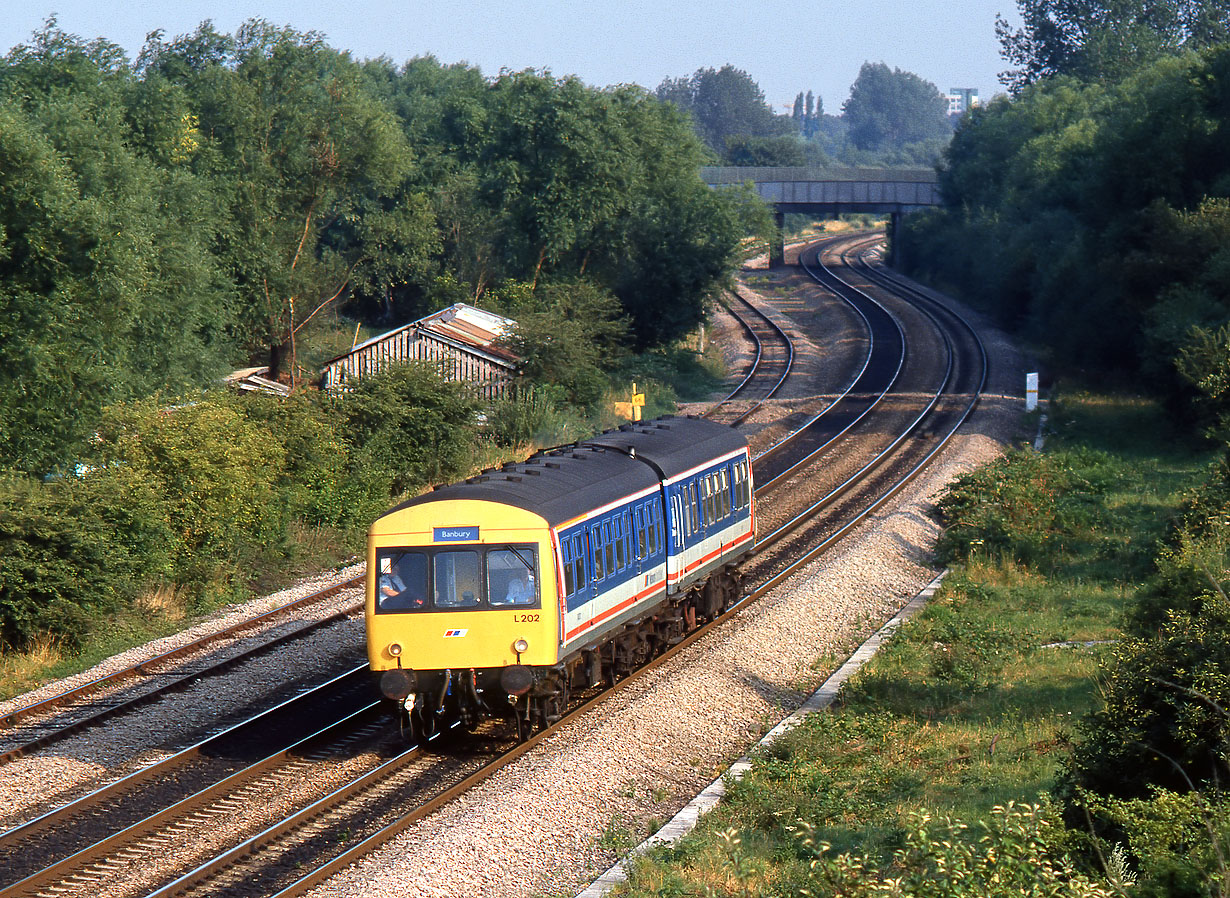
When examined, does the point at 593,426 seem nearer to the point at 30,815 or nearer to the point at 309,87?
the point at 309,87

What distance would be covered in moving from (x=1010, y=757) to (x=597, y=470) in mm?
6389

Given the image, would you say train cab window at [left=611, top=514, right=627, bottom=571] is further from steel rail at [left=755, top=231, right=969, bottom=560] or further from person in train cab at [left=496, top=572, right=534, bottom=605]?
steel rail at [left=755, top=231, right=969, bottom=560]

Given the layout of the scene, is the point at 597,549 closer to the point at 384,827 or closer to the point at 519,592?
the point at 519,592

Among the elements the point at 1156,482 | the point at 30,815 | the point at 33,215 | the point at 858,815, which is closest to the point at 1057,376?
the point at 1156,482

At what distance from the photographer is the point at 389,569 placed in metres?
14.8

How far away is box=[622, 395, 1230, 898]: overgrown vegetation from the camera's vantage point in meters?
8.56

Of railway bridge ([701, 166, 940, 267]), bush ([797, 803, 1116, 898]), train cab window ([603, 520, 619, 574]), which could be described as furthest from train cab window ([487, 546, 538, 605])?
railway bridge ([701, 166, 940, 267])

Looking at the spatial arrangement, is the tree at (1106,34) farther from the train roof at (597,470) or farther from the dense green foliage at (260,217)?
the train roof at (597,470)

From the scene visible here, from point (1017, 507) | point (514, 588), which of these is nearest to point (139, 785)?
point (514, 588)

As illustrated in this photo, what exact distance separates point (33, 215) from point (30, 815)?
21324mm

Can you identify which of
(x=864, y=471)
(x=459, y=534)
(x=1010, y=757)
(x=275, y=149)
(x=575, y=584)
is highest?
(x=275, y=149)

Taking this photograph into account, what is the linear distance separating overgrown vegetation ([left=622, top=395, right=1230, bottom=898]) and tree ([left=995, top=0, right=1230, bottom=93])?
8236 cm

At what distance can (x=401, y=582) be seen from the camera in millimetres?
14742

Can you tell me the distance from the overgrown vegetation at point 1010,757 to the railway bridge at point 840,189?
73.0 m
